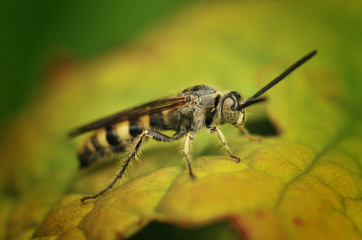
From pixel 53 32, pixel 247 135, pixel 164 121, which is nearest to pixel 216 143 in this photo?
pixel 247 135

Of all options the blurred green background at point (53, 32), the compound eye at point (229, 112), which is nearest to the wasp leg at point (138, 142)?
the compound eye at point (229, 112)

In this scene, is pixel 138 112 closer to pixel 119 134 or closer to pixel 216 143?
pixel 119 134

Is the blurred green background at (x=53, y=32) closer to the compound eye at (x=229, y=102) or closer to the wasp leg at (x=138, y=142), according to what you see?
the wasp leg at (x=138, y=142)

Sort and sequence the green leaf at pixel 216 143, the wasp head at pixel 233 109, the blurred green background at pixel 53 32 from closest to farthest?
1. the green leaf at pixel 216 143
2. the wasp head at pixel 233 109
3. the blurred green background at pixel 53 32

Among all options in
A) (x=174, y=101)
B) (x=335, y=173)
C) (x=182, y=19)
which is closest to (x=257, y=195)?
(x=335, y=173)

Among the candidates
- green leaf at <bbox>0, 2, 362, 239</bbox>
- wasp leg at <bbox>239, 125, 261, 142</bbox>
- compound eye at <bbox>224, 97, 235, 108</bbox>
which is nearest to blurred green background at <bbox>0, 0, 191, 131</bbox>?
green leaf at <bbox>0, 2, 362, 239</bbox>

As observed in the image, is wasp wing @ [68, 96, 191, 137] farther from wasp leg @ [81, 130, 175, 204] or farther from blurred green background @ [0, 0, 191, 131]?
blurred green background @ [0, 0, 191, 131]

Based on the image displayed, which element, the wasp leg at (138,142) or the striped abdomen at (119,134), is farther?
the striped abdomen at (119,134)
